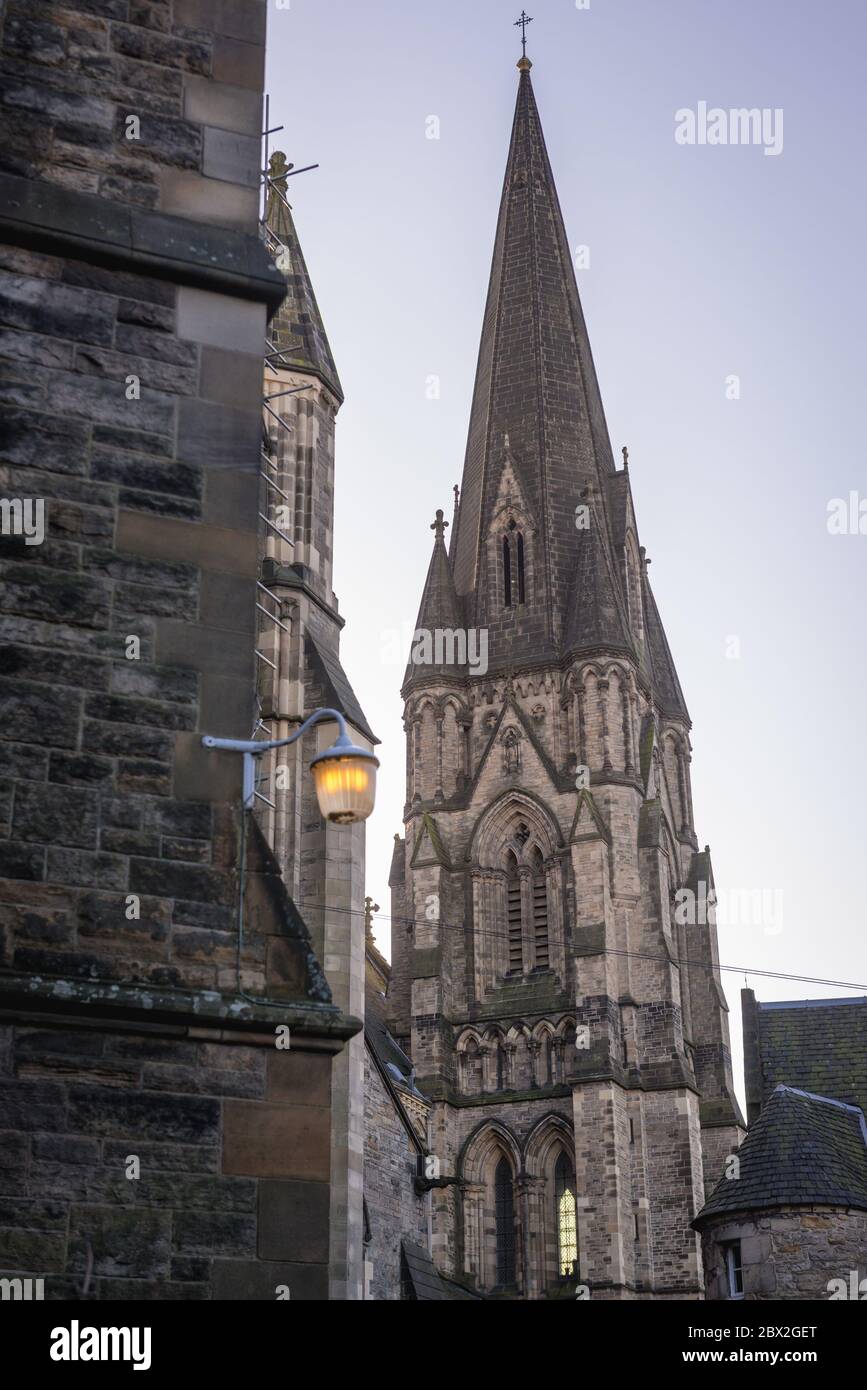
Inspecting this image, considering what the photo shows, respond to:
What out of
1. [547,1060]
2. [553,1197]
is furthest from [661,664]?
[553,1197]

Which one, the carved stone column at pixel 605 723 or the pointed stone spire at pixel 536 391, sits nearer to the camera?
the carved stone column at pixel 605 723

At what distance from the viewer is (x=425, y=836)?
178 feet

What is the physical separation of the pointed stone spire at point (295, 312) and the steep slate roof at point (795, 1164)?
46.2 ft

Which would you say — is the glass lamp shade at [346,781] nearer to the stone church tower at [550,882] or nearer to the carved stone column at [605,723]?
the stone church tower at [550,882]

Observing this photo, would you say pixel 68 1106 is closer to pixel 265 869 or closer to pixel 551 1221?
pixel 265 869

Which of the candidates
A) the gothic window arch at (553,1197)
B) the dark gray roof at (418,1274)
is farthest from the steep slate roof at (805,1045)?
the dark gray roof at (418,1274)

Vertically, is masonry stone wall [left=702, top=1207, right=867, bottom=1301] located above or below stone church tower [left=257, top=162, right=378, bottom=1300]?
below

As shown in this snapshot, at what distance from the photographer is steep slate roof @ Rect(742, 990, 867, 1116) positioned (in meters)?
39.8

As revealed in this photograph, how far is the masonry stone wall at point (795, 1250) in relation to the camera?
27.3m

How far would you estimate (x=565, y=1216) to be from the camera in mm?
49250

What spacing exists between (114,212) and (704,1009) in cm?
4913

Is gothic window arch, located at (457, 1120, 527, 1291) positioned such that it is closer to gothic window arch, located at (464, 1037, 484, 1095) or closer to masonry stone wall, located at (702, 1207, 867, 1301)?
gothic window arch, located at (464, 1037, 484, 1095)

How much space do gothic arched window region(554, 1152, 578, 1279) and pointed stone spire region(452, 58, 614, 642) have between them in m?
16.3

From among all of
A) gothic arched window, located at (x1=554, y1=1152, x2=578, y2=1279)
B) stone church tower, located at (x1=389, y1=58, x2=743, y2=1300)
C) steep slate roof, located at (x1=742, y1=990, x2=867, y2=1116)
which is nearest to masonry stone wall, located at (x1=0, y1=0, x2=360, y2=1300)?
steep slate roof, located at (x1=742, y1=990, x2=867, y2=1116)
